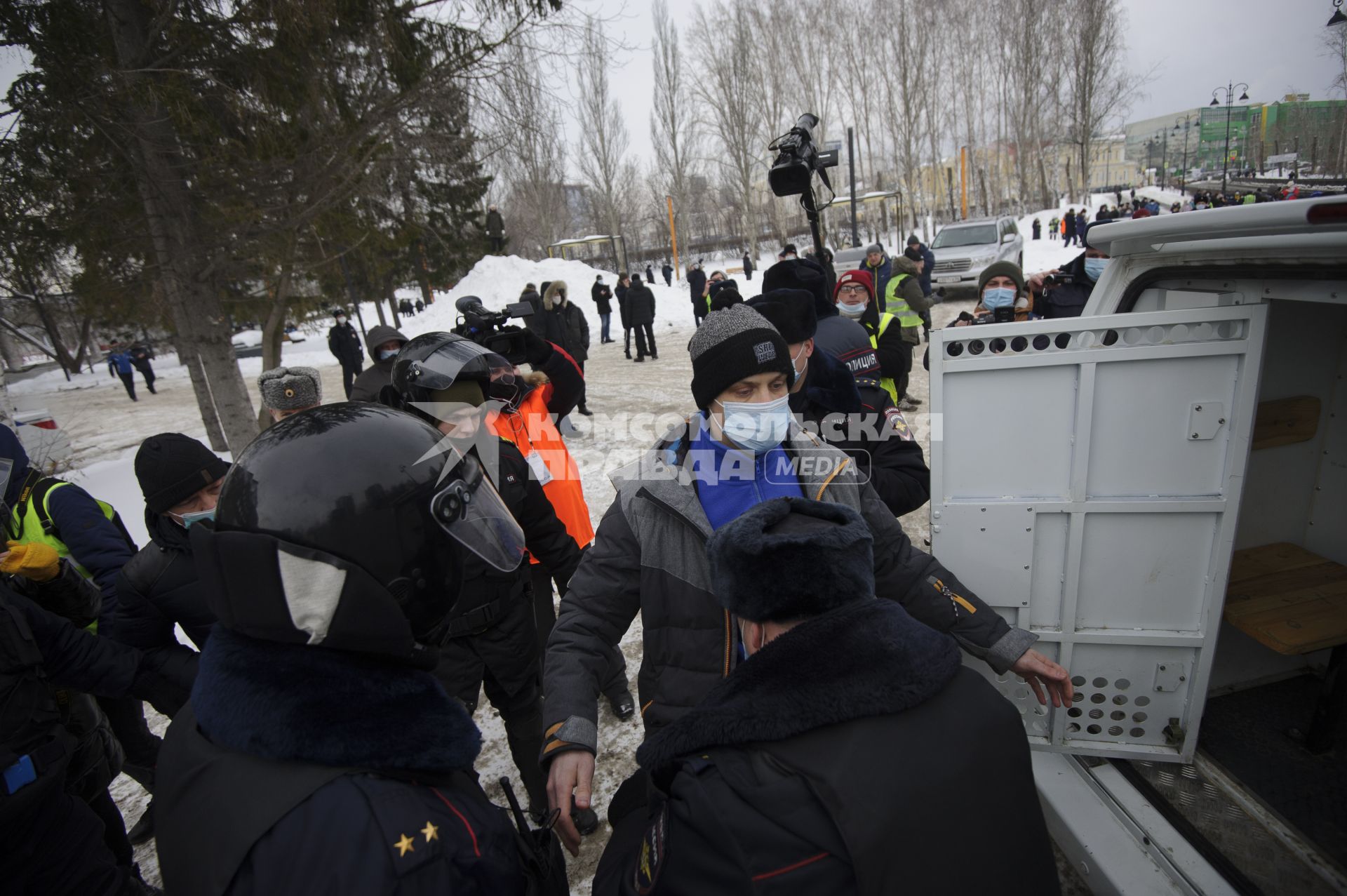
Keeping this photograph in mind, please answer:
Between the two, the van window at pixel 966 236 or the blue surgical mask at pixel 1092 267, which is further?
the van window at pixel 966 236

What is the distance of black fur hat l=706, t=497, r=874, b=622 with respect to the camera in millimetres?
1096

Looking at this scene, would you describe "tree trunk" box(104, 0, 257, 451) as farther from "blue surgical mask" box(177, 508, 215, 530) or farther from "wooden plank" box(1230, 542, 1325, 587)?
"wooden plank" box(1230, 542, 1325, 587)

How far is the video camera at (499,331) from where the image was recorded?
344cm

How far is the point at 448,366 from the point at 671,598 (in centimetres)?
134

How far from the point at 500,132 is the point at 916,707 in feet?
Answer: 23.2

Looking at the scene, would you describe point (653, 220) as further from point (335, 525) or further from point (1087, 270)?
point (335, 525)

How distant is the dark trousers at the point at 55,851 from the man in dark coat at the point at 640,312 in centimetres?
1208

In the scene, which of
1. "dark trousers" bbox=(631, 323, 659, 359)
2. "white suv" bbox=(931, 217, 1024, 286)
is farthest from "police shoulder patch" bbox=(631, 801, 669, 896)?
"white suv" bbox=(931, 217, 1024, 286)

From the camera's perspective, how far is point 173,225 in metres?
6.11

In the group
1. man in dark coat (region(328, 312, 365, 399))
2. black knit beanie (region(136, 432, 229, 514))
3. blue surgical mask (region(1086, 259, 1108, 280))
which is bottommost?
man in dark coat (region(328, 312, 365, 399))

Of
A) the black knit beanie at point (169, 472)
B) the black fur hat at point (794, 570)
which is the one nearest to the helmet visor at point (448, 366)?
the black knit beanie at point (169, 472)

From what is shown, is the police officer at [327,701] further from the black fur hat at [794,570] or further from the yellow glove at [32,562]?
the yellow glove at [32,562]

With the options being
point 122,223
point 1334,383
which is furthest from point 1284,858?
point 122,223

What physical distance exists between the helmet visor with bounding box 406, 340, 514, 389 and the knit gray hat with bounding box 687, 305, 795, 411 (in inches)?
37.9
